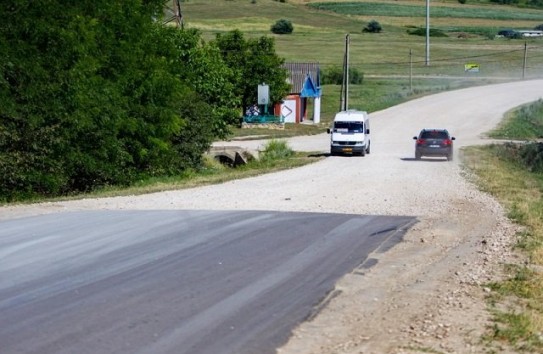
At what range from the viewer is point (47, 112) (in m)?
33.0

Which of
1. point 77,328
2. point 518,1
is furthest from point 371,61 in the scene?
point 77,328

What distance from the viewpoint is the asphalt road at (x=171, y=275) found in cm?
1194

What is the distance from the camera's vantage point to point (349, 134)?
52656 mm

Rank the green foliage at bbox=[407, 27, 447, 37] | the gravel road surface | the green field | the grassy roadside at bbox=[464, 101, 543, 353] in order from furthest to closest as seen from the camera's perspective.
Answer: the green foliage at bbox=[407, 27, 447, 37] → the green field → the grassy roadside at bbox=[464, 101, 543, 353] → the gravel road surface

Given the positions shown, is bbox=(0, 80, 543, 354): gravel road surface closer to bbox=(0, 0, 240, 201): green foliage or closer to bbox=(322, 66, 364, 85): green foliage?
bbox=(0, 0, 240, 201): green foliage

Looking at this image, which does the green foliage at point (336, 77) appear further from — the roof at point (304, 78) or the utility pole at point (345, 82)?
the utility pole at point (345, 82)

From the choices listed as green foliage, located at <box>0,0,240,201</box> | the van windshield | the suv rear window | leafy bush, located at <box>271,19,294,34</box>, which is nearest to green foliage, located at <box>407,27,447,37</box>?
leafy bush, located at <box>271,19,294,34</box>

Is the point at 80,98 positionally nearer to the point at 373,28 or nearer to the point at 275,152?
the point at 275,152

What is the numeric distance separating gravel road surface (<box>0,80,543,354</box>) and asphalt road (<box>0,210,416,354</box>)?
0.58 meters

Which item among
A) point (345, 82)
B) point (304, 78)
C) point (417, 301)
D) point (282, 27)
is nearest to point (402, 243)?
point (417, 301)

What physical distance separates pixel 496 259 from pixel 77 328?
8.65 meters

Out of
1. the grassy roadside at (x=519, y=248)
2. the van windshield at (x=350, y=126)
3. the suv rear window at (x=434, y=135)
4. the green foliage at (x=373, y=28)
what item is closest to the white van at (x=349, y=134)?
the van windshield at (x=350, y=126)

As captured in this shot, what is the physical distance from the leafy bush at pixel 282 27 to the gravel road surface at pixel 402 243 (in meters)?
99.2

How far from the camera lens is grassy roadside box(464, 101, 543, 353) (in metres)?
12.5
